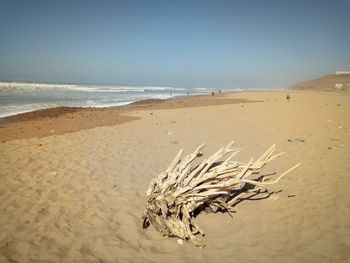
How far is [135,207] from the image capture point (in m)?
4.53

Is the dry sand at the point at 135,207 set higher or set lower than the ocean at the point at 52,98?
lower

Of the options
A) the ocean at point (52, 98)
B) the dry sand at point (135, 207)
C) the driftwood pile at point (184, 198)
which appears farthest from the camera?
the ocean at point (52, 98)

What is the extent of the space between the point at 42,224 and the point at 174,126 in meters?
7.80

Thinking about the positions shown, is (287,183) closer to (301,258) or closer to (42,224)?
(301,258)

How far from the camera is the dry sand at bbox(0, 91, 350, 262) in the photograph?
3.37 meters

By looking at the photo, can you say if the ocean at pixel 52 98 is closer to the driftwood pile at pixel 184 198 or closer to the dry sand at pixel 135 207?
the dry sand at pixel 135 207

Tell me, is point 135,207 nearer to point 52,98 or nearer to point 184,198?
point 184,198

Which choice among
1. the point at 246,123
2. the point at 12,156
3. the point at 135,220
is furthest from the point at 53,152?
the point at 246,123

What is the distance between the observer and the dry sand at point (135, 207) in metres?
3.37

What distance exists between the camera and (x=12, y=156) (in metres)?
6.96

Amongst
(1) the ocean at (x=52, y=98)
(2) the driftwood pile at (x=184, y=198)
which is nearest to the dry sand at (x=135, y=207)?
(2) the driftwood pile at (x=184, y=198)

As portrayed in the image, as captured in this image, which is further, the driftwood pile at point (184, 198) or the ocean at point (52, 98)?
the ocean at point (52, 98)

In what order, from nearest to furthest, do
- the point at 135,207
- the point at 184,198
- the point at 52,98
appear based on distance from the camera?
the point at 184,198 → the point at 135,207 → the point at 52,98

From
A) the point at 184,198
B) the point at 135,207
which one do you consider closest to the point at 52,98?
the point at 135,207
